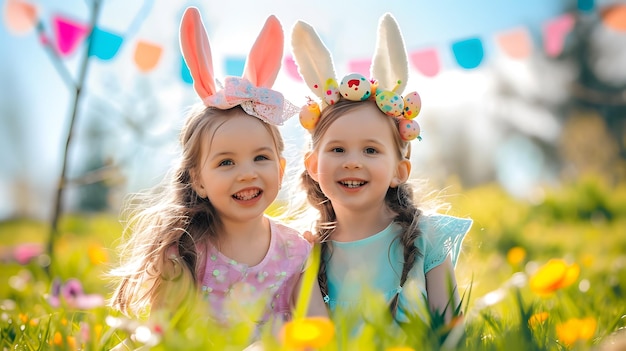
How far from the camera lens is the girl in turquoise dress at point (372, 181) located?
2.18 m

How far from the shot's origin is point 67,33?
3.96 meters

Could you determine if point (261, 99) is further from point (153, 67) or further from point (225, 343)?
point (153, 67)

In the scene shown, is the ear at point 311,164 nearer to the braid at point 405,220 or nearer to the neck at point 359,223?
the neck at point 359,223

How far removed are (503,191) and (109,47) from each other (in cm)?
542

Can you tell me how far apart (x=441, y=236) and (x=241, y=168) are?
766mm

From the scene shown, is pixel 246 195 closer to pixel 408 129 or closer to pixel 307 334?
pixel 408 129

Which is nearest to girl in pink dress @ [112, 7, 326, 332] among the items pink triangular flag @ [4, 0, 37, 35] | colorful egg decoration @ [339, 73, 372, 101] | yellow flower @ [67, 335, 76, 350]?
colorful egg decoration @ [339, 73, 372, 101]

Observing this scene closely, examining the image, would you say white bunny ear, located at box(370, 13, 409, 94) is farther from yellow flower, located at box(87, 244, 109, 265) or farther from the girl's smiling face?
yellow flower, located at box(87, 244, 109, 265)

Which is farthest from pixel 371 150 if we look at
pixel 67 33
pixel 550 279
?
pixel 67 33

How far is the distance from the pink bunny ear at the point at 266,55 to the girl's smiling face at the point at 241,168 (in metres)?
0.19

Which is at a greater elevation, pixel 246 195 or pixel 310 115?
pixel 310 115

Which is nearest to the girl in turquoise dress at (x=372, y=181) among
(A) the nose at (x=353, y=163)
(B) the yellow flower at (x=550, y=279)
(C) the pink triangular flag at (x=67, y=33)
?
(A) the nose at (x=353, y=163)

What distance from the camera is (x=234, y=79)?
87.6 inches

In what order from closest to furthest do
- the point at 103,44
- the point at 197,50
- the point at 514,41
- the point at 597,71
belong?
1. the point at 197,50
2. the point at 103,44
3. the point at 514,41
4. the point at 597,71
